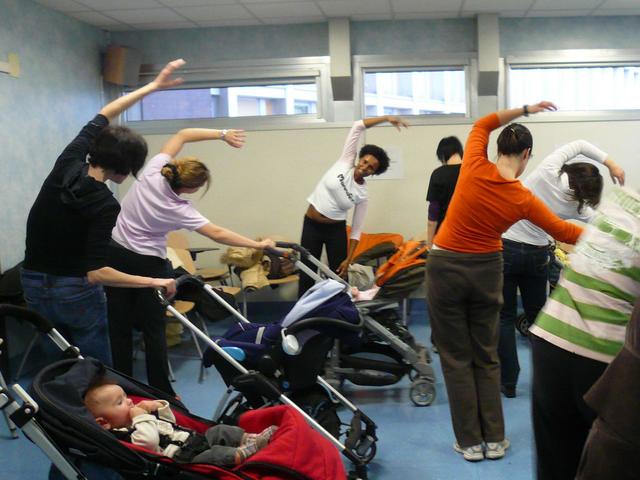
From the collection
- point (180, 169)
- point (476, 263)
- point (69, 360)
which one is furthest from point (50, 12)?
point (476, 263)

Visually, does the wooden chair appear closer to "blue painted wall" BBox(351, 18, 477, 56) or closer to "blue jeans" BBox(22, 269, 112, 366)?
"blue painted wall" BBox(351, 18, 477, 56)

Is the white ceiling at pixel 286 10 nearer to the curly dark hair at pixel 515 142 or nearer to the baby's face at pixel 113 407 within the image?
the curly dark hair at pixel 515 142

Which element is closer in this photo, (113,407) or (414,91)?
(113,407)

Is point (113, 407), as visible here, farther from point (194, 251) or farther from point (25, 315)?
point (194, 251)

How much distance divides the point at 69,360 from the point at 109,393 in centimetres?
17

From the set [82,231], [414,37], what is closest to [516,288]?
[82,231]

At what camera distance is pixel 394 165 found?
5539mm

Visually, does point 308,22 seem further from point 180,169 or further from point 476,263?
point 476,263

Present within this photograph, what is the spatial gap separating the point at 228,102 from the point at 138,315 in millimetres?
3359

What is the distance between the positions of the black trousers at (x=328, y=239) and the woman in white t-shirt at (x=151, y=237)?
4.65 ft

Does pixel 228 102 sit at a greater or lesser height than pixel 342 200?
greater

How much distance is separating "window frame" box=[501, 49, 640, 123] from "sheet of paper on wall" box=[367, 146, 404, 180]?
1214 mm

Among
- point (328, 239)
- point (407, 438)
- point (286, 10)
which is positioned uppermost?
point (286, 10)

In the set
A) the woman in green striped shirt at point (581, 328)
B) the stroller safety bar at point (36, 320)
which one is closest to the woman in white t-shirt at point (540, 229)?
the woman in green striped shirt at point (581, 328)
